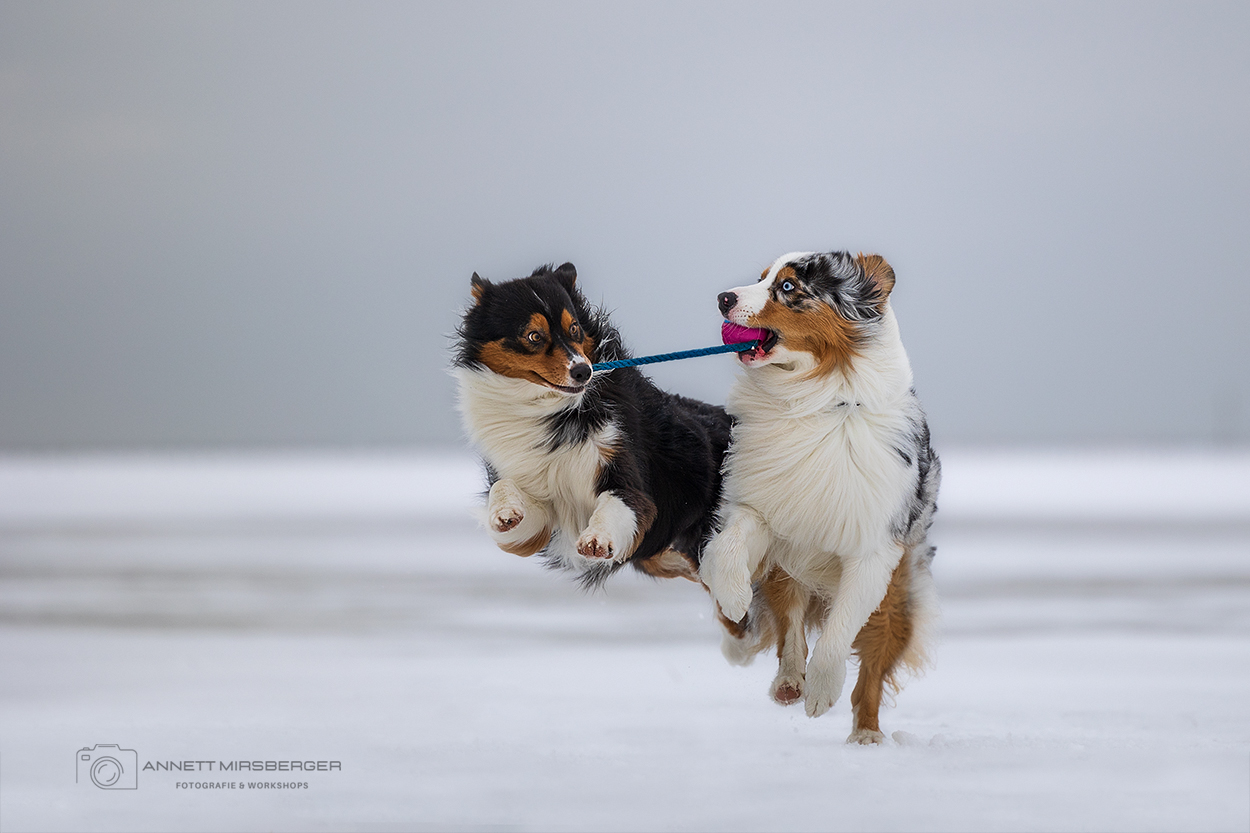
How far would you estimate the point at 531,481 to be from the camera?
479cm

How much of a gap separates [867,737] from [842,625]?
0.62 meters

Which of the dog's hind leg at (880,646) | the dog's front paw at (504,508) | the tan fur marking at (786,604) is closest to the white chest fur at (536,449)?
the dog's front paw at (504,508)

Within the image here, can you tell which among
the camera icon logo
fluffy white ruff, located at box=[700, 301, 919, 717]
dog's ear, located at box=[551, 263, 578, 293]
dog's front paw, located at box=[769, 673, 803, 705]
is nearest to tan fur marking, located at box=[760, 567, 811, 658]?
dog's front paw, located at box=[769, 673, 803, 705]

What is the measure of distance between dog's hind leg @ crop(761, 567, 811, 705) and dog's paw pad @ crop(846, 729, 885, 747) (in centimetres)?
30

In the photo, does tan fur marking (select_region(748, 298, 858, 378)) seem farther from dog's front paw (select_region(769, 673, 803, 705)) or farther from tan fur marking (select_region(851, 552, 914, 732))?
dog's front paw (select_region(769, 673, 803, 705))

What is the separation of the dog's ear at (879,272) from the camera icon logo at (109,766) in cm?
351

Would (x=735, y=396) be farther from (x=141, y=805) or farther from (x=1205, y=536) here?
(x=1205, y=536)

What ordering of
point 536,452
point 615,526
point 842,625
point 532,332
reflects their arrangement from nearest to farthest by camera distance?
point 615,526 < point 532,332 < point 536,452 < point 842,625

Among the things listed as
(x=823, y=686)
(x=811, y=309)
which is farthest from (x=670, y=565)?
(x=811, y=309)

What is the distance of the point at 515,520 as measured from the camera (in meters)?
4.50

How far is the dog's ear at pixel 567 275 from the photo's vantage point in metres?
5.00

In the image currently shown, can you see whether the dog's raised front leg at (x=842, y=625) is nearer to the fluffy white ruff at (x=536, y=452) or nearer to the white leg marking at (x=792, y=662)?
the white leg marking at (x=792, y=662)

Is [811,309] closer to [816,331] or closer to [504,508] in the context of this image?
[816,331]

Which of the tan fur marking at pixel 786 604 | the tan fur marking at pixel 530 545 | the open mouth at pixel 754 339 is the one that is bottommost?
the tan fur marking at pixel 786 604
